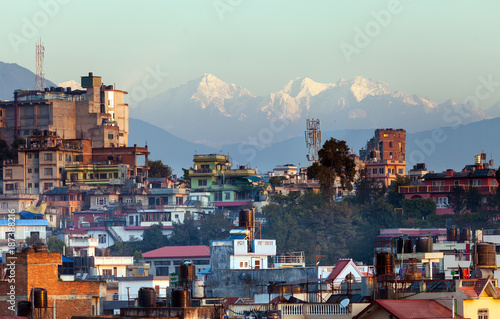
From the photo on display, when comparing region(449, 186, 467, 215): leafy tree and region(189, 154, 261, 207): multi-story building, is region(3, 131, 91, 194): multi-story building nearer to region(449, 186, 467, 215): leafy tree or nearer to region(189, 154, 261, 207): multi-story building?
region(189, 154, 261, 207): multi-story building

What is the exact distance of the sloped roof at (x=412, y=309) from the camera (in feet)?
139

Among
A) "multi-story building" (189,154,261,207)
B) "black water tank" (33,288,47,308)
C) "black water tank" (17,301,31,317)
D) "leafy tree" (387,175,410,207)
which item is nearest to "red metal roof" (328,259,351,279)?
"black water tank" (33,288,47,308)

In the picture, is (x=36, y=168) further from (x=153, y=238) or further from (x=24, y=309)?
(x=24, y=309)

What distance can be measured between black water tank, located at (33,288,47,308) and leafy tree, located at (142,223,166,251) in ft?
383

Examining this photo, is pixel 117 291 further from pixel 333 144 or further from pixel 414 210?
Answer: pixel 414 210

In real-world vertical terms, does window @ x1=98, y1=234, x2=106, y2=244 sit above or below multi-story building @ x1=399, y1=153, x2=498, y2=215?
below

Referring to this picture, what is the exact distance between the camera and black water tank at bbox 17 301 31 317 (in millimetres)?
48781

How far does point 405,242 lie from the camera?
65.9 m

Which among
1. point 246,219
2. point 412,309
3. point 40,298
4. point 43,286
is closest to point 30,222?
point 246,219

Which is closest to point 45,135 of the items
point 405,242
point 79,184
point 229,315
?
point 79,184

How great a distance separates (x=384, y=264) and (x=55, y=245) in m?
106

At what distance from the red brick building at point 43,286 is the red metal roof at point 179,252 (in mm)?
93947

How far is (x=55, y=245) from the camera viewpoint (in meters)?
153

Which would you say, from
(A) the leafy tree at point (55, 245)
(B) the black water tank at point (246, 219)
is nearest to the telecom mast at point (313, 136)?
(A) the leafy tree at point (55, 245)
